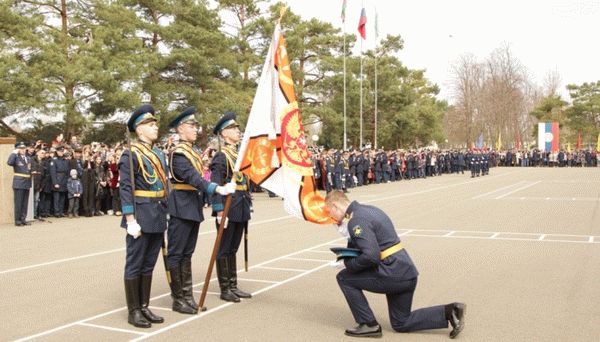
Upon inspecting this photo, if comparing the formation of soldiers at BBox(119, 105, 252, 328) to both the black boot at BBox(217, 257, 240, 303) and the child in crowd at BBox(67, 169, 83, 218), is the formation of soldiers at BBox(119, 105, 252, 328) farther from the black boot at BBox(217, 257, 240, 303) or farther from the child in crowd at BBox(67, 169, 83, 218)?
the child in crowd at BBox(67, 169, 83, 218)

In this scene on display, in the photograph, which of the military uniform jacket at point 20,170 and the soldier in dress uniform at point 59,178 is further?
the soldier in dress uniform at point 59,178

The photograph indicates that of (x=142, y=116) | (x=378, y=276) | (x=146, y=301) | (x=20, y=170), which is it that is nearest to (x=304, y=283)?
(x=146, y=301)

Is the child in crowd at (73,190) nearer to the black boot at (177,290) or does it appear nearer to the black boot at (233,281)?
the black boot at (233,281)

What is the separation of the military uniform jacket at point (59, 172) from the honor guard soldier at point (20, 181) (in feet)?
3.16

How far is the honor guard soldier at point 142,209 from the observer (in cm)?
615

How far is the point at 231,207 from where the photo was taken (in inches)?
288

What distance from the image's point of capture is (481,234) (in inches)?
499

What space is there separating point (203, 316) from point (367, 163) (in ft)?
88.7

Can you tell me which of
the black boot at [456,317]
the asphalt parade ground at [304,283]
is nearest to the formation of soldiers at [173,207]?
the asphalt parade ground at [304,283]

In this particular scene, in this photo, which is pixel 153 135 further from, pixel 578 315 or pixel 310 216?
pixel 578 315

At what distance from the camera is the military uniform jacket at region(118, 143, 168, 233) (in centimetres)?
616

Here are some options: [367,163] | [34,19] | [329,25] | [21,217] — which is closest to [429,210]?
[21,217]

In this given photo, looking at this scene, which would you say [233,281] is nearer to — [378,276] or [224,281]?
[224,281]

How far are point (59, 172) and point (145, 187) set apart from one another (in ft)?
37.7
